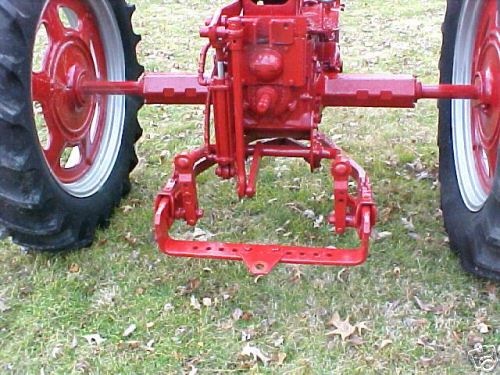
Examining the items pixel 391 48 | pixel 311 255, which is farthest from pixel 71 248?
pixel 391 48

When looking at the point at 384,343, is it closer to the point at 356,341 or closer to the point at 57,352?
the point at 356,341

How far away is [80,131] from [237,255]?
4.31ft

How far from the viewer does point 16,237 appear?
3492 millimetres

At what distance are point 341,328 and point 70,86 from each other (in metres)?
1.82

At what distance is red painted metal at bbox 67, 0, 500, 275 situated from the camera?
3162 millimetres

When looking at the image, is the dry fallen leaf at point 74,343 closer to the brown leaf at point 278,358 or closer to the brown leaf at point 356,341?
the brown leaf at point 278,358

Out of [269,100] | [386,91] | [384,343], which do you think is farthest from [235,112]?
[384,343]

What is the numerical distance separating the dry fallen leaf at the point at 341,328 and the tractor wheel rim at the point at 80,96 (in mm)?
1457

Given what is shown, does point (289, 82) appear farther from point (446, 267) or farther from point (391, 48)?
point (391, 48)

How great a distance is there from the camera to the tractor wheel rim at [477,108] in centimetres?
344

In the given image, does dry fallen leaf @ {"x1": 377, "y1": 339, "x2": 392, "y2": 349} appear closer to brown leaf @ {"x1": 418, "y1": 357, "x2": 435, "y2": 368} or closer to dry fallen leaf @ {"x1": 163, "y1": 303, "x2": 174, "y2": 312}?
brown leaf @ {"x1": 418, "y1": 357, "x2": 435, "y2": 368}

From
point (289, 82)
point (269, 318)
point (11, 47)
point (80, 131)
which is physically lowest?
point (269, 318)

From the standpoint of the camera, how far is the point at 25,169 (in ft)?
10.5

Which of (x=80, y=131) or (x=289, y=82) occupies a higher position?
(x=289, y=82)
